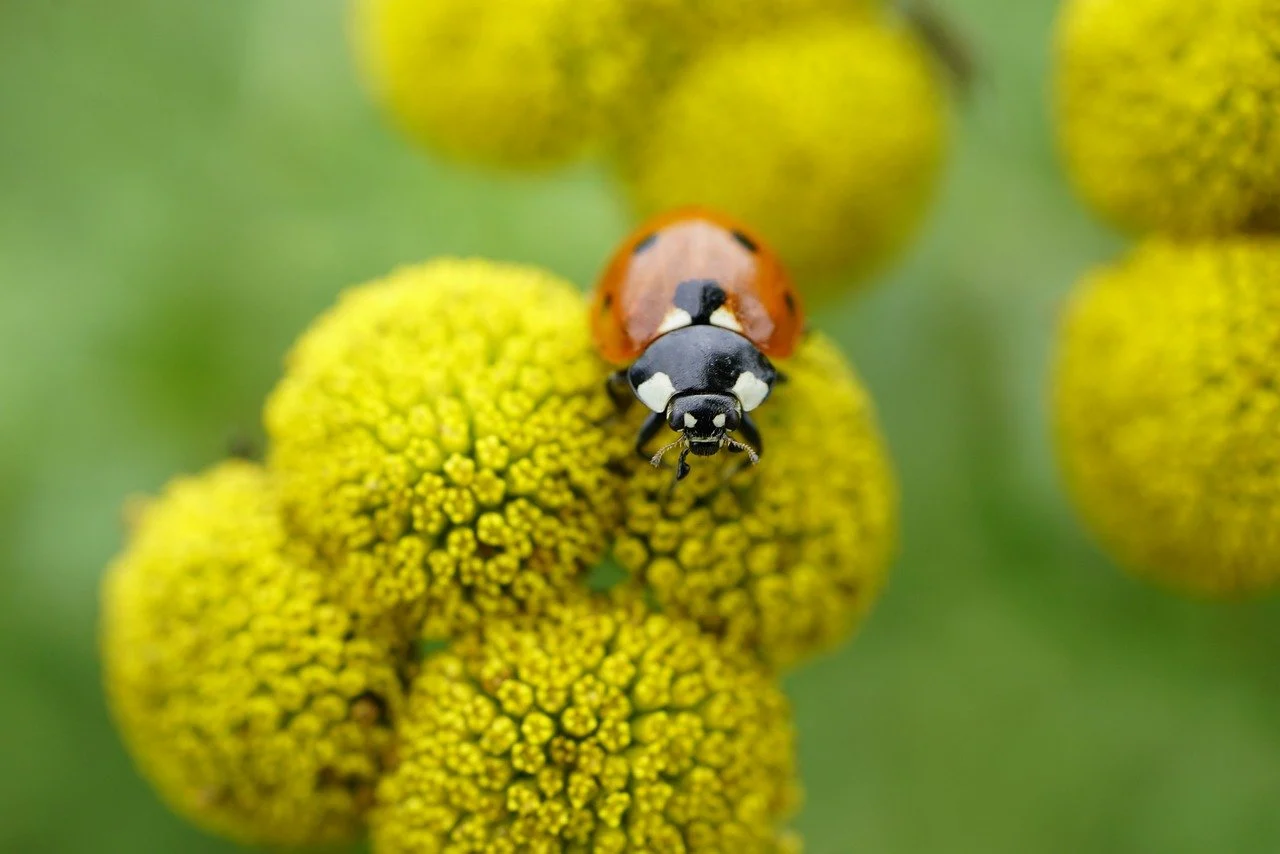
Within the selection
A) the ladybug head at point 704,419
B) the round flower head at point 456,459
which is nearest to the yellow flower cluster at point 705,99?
the round flower head at point 456,459

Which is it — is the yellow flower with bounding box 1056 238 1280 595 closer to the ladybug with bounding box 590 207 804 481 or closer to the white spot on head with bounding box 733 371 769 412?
the ladybug with bounding box 590 207 804 481

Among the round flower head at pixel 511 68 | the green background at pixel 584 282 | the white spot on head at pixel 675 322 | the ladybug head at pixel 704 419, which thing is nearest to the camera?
the ladybug head at pixel 704 419

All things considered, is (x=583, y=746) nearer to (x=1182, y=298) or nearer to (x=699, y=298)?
(x=699, y=298)

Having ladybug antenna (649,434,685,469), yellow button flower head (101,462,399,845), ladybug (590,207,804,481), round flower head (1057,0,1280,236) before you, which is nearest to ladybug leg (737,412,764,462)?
ladybug (590,207,804,481)

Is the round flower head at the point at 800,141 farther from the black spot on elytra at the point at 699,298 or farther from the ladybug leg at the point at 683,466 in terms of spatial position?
the ladybug leg at the point at 683,466

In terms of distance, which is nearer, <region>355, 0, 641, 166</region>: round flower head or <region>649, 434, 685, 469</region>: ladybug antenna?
<region>649, 434, 685, 469</region>: ladybug antenna

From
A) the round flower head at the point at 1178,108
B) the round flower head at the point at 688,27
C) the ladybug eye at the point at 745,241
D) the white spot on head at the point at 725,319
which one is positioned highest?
the round flower head at the point at 688,27
